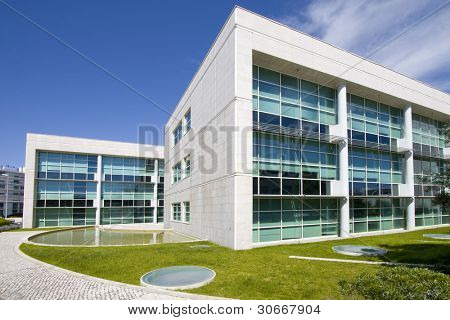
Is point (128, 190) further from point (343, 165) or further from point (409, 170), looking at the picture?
point (409, 170)

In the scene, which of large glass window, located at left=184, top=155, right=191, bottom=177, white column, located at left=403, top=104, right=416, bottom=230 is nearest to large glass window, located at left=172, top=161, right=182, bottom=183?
large glass window, located at left=184, top=155, right=191, bottom=177

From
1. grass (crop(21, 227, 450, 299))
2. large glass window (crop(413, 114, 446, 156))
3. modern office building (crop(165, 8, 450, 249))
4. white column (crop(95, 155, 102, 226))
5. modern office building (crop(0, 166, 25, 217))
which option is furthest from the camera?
modern office building (crop(0, 166, 25, 217))

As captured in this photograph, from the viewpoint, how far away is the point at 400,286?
27.9 feet

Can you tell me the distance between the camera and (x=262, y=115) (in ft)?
65.3

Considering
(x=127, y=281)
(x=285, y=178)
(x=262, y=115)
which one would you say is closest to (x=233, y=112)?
(x=262, y=115)

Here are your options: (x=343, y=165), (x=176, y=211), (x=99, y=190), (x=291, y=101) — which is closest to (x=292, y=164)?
(x=291, y=101)

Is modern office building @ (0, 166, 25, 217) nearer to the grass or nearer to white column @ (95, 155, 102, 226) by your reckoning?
white column @ (95, 155, 102, 226)

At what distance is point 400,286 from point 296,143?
13769 millimetres

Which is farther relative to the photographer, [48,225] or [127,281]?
[48,225]

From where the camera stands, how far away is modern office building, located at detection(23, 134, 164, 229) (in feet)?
130

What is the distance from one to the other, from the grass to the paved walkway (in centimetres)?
70

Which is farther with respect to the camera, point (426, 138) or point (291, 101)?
point (426, 138)

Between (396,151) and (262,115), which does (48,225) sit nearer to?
(262,115)
